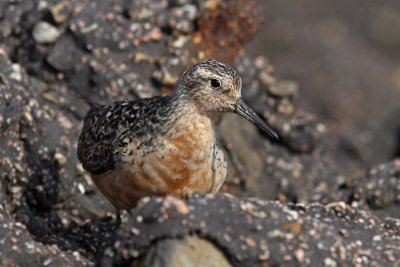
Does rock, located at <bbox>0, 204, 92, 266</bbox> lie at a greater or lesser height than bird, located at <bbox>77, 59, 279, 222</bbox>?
lesser

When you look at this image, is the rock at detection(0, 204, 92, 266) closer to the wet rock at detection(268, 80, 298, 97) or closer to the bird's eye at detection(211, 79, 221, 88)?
the bird's eye at detection(211, 79, 221, 88)

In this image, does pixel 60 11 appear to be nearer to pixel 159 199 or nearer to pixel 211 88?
pixel 211 88

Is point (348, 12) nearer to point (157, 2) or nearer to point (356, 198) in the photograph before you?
point (157, 2)

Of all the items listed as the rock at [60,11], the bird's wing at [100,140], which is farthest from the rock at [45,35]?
the bird's wing at [100,140]

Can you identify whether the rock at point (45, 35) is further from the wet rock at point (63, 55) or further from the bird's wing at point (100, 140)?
the bird's wing at point (100, 140)

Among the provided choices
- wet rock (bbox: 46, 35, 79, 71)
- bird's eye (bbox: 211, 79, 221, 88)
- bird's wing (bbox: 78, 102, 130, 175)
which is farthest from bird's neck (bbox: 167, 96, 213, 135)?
wet rock (bbox: 46, 35, 79, 71)

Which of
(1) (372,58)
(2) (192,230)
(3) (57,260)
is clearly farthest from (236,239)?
(1) (372,58)

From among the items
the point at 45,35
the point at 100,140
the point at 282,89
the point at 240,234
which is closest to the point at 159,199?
the point at 240,234
